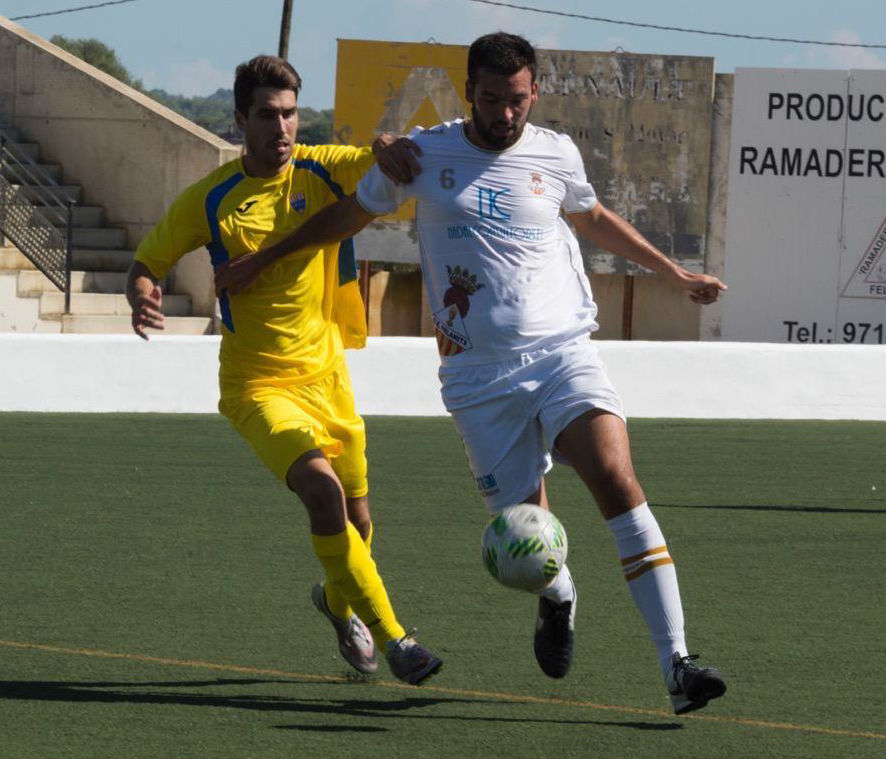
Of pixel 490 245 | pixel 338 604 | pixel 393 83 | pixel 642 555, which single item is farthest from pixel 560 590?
pixel 393 83

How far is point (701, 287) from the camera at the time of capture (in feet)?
21.7

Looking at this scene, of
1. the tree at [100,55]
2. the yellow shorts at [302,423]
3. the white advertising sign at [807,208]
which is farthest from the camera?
the tree at [100,55]

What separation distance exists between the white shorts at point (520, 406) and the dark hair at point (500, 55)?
91cm

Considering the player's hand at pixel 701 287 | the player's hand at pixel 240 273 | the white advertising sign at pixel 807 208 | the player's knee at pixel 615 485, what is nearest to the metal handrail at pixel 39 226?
the white advertising sign at pixel 807 208

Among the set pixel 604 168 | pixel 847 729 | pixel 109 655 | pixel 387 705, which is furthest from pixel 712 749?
pixel 604 168

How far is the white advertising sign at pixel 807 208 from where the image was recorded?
79.4ft

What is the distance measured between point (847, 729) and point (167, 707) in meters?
2.15

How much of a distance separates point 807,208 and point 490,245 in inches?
764

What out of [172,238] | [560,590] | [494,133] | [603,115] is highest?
[603,115]

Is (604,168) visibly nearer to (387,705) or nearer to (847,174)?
(847,174)

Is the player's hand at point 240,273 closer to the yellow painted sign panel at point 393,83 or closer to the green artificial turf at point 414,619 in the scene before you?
the green artificial turf at point 414,619

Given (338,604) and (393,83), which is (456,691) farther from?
(393,83)

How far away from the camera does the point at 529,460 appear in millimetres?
6188

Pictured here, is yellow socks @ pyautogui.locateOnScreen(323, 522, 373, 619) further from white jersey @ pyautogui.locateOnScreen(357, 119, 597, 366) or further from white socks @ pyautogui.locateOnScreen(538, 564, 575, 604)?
white jersey @ pyautogui.locateOnScreen(357, 119, 597, 366)
